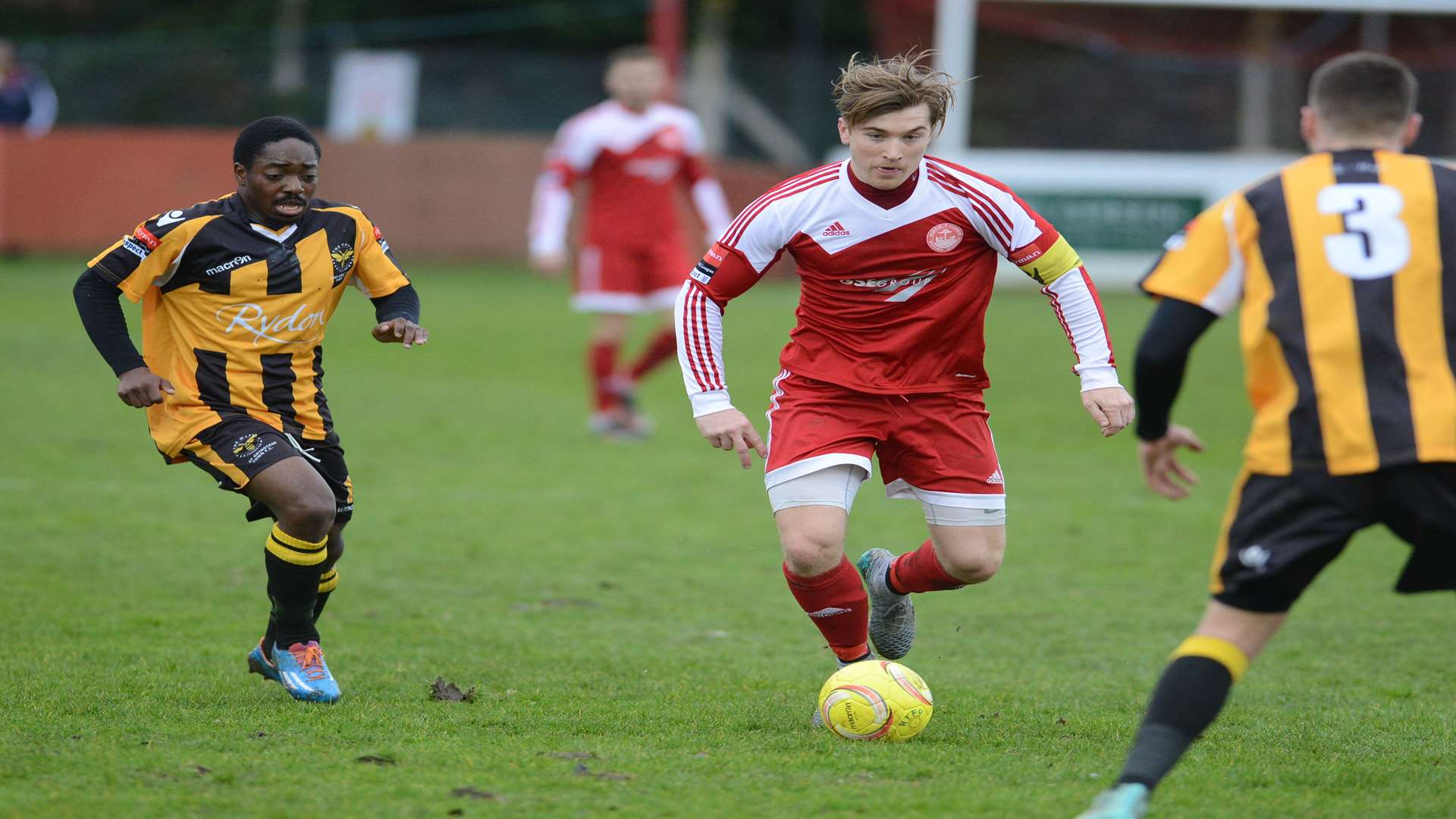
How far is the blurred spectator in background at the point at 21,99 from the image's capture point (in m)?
20.7

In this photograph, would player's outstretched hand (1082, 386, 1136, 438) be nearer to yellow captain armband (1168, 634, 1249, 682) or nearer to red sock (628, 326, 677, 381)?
yellow captain armband (1168, 634, 1249, 682)

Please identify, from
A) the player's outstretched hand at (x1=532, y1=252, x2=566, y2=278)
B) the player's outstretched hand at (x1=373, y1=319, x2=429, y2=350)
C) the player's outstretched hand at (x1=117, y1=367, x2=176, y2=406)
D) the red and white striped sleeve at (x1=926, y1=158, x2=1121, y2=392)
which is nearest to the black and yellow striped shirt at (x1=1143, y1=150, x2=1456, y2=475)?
the red and white striped sleeve at (x1=926, y1=158, x2=1121, y2=392)

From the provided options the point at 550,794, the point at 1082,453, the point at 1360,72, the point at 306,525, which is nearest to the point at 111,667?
the point at 306,525

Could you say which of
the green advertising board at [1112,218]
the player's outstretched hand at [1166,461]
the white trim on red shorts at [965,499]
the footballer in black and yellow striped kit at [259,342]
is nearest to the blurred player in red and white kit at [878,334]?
the white trim on red shorts at [965,499]

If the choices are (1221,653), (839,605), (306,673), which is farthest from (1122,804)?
(306,673)

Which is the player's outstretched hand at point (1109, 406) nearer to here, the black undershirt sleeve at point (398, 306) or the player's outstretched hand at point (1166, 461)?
the player's outstretched hand at point (1166, 461)

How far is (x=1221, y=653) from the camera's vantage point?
11.4 feet

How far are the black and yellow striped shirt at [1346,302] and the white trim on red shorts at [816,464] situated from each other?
1.29 meters

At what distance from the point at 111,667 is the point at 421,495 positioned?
3.52m

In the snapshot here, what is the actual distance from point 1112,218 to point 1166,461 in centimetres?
1603

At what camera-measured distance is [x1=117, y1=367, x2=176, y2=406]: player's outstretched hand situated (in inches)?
175

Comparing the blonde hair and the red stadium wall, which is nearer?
the blonde hair

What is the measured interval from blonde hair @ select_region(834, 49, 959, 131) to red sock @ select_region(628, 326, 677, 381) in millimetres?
6001

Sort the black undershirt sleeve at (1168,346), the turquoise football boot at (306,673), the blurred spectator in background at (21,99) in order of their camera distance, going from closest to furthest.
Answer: the black undershirt sleeve at (1168,346), the turquoise football boot at (306,673), the blurred spectator in background at (21,99)
